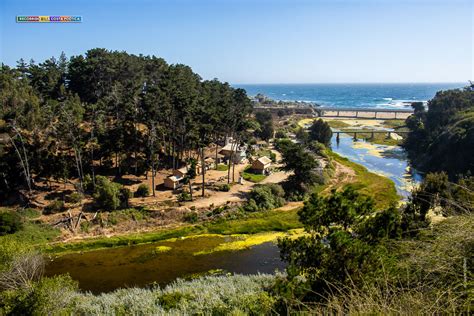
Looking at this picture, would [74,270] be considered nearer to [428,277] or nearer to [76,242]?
[76,242]

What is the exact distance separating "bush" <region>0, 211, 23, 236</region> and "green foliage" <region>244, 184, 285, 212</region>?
26577 mm

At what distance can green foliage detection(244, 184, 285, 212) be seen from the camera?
162 feet

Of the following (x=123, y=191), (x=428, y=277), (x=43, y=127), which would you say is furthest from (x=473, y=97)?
(x=428, y=277)

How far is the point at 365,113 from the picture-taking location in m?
182

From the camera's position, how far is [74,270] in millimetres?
33031

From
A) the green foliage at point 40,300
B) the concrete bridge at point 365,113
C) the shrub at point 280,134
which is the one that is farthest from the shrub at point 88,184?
the concrete bridge at point 365,113

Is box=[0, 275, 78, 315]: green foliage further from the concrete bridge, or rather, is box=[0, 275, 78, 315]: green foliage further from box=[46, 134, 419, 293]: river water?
the concrete bridge

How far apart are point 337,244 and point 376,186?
45023 millimetres

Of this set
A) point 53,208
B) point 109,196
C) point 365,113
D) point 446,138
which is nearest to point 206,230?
point 109,196

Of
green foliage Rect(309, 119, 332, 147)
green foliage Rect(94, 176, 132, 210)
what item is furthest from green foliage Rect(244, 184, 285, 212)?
green foliage Rect(309, 119, 332, 147)

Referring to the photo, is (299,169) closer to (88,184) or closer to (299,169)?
(299,169)

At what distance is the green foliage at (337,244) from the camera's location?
50.4 ft

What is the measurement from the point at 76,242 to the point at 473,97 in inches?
4343

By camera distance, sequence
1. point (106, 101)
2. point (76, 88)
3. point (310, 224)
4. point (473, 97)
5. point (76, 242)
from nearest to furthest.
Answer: point (310, 224), point (76, 242), point (106, 101), point (76, 88), point (473, 97)
